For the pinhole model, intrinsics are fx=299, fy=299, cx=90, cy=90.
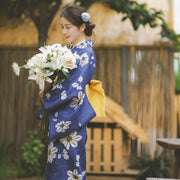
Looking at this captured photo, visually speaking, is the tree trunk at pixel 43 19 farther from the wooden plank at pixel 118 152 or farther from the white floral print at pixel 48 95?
the white floral print at pixel 48 95

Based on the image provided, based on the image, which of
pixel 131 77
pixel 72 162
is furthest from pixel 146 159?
pixel 72 162

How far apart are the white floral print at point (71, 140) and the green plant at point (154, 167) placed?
259cm

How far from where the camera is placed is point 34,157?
199 inches

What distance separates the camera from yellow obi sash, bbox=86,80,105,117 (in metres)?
2.84

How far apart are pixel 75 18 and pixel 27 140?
3.53m

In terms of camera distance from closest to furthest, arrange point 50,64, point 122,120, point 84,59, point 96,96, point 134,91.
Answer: point 50,64
point 84,59
point 96,96
point 122,120
point 134,91

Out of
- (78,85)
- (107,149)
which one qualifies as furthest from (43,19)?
(78,85)

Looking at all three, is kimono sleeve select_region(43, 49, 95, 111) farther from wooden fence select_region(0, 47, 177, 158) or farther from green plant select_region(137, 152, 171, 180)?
wooden fence select_region(0, 47, 177, 158)

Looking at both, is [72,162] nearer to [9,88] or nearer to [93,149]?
[93,149]

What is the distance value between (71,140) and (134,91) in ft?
10.5

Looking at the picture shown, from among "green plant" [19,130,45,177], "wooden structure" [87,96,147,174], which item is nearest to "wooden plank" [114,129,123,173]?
"wooden structure" [87,96,147,174]

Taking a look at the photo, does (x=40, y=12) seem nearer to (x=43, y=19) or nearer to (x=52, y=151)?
(x=43, y=19)

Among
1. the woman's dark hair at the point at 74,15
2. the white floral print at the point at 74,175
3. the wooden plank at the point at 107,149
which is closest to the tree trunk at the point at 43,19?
the wooden plank at the point at 107,149

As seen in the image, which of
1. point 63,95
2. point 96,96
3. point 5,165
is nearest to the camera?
point 63,95
